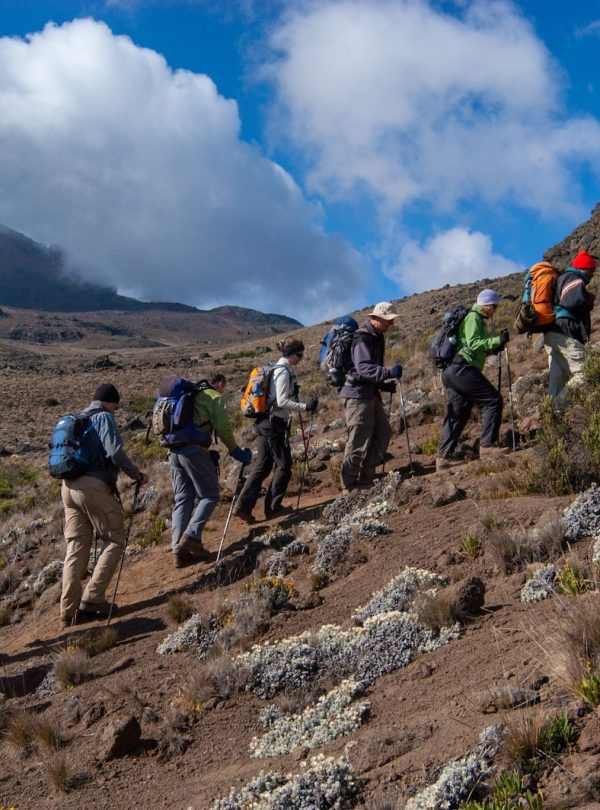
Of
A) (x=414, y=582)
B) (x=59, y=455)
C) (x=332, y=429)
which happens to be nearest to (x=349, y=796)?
(x=414, y=582)

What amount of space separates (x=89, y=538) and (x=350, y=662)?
11.8 ft

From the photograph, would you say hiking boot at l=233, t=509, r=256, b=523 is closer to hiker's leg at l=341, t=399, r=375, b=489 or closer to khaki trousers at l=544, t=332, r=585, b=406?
hiker's leg at l=341, t=399, r=375, b=489

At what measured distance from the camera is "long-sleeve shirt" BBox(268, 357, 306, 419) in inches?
325

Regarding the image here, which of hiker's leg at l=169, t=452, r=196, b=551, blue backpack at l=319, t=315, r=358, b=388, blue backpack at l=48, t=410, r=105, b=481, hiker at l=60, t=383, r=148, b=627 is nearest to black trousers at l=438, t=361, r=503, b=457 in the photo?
blue backpack at l=319, t=315, r=358, b=388

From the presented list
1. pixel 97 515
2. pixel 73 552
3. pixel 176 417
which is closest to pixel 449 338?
pixel 176 417

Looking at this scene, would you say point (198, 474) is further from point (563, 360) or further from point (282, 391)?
point (563, 360)

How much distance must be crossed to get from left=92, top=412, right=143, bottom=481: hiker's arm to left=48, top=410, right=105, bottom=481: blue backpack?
3.6 inches

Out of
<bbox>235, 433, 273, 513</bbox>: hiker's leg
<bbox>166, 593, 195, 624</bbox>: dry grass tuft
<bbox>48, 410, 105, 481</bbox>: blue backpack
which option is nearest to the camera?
<bbox>166, 593, 195, 624</bbox>: dry grass tuft

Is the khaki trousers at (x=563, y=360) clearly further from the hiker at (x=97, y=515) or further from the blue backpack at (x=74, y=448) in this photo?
the blue backpack at (x=74, y=448)

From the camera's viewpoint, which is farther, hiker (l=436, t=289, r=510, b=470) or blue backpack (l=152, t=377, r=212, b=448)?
hiker (l=436, t=289, r=510, b=470)

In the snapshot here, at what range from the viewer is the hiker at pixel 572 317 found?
25.4ft

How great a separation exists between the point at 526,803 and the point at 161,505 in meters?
9.08

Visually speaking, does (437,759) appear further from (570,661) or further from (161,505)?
(161,505)

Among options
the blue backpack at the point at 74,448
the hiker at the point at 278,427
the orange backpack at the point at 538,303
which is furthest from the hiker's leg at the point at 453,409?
the blue backpack at the point at 74,448
